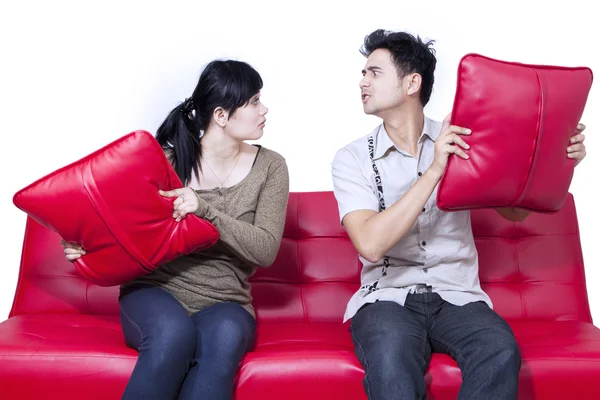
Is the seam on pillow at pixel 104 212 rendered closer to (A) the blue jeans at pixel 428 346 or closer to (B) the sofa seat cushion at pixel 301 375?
(B) the sofa seat cushion at pixel 301 375

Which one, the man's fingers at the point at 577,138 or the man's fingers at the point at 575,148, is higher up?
the man's fingers at the point at 577,138

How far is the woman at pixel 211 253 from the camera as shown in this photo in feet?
6.95

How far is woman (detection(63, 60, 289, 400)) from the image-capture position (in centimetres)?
212

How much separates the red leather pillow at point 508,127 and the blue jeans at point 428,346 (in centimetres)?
32

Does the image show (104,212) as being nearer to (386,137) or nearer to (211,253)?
(211,253)

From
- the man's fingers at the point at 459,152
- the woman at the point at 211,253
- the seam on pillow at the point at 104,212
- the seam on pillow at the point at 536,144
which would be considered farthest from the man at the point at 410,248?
the seam on pillow at the point at 104,212

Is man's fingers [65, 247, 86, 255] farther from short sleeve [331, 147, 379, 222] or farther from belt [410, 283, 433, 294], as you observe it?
belt [410, 283, 433, 294]

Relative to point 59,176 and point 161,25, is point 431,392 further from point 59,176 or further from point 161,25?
point 161,25

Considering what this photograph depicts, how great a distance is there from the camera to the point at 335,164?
97.5 inches

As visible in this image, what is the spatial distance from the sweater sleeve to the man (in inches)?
8.1

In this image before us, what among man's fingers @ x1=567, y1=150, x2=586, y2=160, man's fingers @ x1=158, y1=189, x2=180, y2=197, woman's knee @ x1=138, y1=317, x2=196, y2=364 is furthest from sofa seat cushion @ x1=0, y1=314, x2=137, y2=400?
man's fingers @ x1=567, y1=150, x2=586, y2=160

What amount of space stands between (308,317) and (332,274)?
17 cm

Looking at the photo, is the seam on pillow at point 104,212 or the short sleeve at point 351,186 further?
the short sleeve at point 351,186

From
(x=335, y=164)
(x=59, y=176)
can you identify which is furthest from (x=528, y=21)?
(x=59, y=176)
